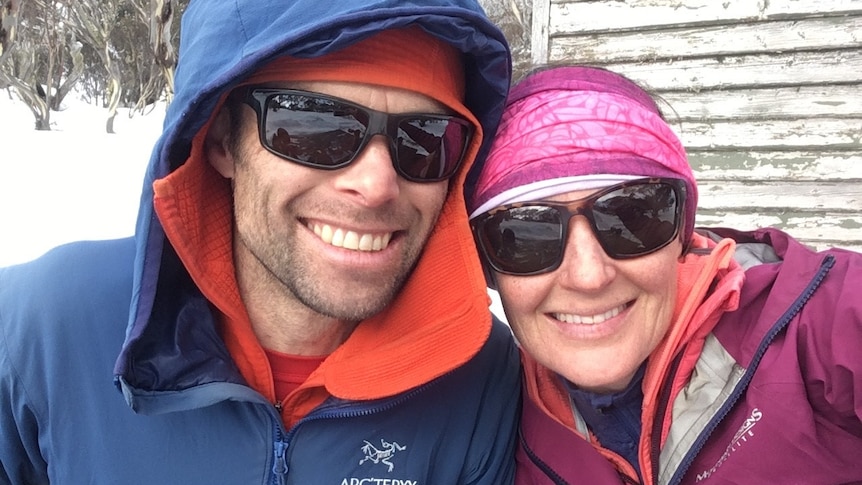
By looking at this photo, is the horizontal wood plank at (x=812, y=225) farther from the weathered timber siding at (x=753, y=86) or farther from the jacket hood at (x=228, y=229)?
the jacket hood at (x=228, y=229)

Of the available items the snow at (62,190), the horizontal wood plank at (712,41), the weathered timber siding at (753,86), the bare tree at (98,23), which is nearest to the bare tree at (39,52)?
the bare tree at (98,23)

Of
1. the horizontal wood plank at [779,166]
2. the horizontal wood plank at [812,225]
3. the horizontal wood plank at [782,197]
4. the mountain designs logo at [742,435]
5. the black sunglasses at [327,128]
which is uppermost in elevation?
the black sunglasses at [327,128]

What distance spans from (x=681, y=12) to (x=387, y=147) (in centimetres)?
374

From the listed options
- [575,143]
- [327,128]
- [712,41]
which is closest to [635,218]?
[575,143]

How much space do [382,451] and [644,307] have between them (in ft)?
2.51

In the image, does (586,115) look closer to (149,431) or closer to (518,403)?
(518,403)

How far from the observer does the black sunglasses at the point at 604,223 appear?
147 cm

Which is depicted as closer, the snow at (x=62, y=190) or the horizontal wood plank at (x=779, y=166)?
the horizontal wood plank at (x=779, y=166)

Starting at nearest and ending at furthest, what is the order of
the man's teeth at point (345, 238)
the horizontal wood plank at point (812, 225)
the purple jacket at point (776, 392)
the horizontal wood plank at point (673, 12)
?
the purple jacket at point (776, 392) → the man's teeth at point (345, 238) → the horizontal wood plank at point (673, 12) → the horizontal wood plank at point (812, 225)

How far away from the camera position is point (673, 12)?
4.41m

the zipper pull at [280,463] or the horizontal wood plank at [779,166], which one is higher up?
the zipper pull at [280,463]

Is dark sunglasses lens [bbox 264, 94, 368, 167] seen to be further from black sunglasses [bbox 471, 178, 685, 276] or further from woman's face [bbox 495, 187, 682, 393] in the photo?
woman's face [bbox 495, 187, 682, 393]

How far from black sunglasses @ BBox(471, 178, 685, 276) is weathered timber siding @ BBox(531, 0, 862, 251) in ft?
9.42

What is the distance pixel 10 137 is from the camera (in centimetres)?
1405
